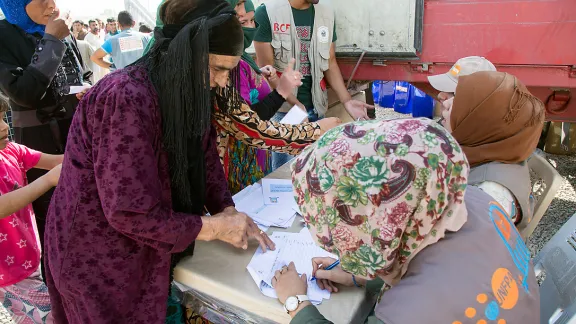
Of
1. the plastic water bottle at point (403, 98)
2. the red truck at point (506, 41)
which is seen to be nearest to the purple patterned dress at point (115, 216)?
the red truck at point (506, 41)

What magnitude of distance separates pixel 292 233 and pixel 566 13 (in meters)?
2.38

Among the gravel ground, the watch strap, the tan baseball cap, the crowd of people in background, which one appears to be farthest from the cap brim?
the watch strap

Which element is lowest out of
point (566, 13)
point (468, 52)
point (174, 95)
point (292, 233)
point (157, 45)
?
point (292, 233)

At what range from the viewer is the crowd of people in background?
31.6 inches

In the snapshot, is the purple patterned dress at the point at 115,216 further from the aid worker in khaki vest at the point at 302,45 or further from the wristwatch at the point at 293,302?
the aid worker in khaki vest at the point at 302,45

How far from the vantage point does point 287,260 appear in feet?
4.21

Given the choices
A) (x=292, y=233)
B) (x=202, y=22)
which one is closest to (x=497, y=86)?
(x=292, y=233)

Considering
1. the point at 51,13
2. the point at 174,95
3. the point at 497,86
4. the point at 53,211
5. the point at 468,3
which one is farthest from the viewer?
the point at 468,3

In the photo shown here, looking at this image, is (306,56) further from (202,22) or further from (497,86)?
(202,22)

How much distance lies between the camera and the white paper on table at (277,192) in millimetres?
1672

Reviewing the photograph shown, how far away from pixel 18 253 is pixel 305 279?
1.09 meters

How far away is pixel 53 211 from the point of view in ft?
3.88

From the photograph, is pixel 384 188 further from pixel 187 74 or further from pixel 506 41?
pixel 506 41

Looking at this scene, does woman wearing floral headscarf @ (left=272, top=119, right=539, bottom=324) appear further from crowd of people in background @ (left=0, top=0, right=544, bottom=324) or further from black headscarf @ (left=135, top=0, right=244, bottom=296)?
black headscarf @ (left=135, top=0, right=244, bottom=296)
